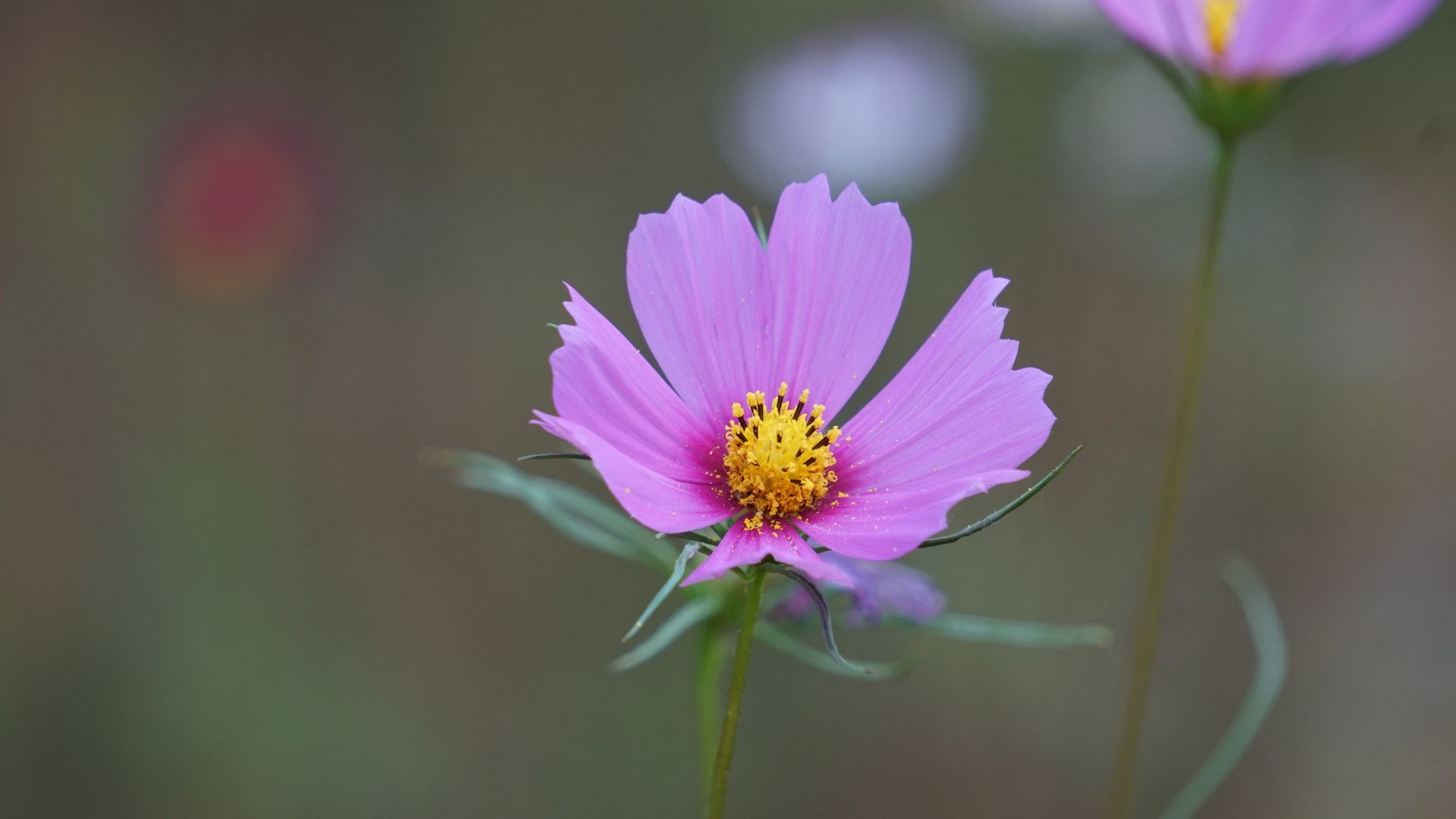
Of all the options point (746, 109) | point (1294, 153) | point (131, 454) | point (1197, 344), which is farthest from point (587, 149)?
point (1197, 344)

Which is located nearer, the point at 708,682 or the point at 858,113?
the point at 708,682

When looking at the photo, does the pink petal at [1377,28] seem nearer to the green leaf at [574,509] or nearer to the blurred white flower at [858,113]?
the green leaf at [574,509]

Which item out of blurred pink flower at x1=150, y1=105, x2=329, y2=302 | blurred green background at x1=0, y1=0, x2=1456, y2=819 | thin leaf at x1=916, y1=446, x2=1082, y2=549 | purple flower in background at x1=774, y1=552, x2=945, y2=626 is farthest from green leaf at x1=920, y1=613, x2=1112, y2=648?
blurred pink flower at x1=150, y1=105, x2=329, y2=302

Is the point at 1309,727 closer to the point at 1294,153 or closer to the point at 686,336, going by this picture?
the point at 1294,153

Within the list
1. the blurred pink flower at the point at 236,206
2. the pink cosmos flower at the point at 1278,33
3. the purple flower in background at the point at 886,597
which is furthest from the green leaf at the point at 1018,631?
the blurred pink flower at the point at 236,206

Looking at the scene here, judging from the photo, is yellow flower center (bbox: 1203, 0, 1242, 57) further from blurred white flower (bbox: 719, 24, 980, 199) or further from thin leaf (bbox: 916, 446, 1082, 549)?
blurred white flower (bbox: 719, 24, 980, 199)

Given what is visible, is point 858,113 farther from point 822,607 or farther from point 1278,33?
point 822,607

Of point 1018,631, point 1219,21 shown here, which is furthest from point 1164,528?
point 1219,21

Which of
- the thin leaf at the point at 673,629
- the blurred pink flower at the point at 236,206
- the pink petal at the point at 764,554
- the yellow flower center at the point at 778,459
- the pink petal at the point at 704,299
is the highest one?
the blurred pink flower at the point at 236,206
